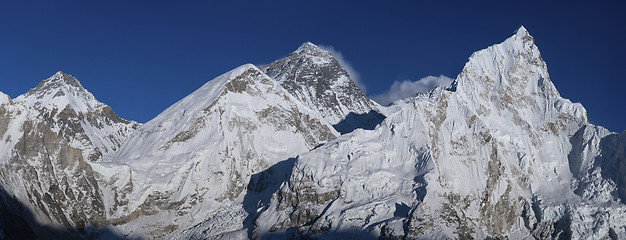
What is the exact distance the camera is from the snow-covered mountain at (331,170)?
129m

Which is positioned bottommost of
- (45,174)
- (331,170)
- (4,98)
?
(45,174)

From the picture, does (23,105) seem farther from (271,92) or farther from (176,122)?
(271,92)

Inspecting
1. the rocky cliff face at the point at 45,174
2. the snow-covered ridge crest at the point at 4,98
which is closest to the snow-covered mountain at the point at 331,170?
the rocky cliff face at the point at 45,174

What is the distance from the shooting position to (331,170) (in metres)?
140

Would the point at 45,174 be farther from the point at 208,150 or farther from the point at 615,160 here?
the point at 615,160

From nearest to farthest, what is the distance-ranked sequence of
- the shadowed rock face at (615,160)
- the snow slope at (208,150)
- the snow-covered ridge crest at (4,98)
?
the snow-covered ridge crest at (4,98), the snow slope at (208,150), the shadowed rock face at (615,160)

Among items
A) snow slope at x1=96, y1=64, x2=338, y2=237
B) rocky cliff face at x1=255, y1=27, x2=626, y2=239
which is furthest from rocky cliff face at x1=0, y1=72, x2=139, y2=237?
rocky cliff face at x1=255, y1=27, x2=626, y2=239

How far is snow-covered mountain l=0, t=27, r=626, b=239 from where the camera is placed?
129m

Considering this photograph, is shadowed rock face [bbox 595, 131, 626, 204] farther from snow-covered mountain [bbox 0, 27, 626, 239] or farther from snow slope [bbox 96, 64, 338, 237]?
snow slope [bbox 96, 64, 338, 237]

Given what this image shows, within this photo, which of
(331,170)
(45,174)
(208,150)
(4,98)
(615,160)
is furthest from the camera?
(208,150)

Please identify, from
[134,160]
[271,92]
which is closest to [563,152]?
[271,92]

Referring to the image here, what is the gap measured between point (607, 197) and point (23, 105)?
12112cm

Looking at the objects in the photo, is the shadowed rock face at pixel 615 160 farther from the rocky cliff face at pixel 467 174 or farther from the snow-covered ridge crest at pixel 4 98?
the snow-covered ridge crest at pixel 4 98

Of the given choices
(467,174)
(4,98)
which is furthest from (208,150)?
(467,174)
